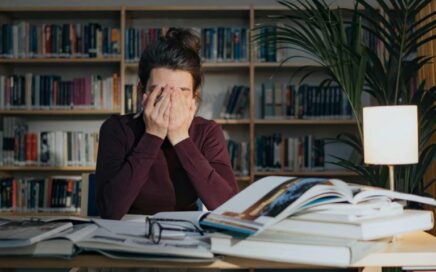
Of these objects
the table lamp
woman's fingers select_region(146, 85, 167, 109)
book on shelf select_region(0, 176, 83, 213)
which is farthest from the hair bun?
book on shelf select_region(0, 176, 83, 213)

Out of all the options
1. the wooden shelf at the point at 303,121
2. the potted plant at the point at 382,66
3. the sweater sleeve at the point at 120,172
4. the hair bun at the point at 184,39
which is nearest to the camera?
the sweater sleeve at the point at 120,172

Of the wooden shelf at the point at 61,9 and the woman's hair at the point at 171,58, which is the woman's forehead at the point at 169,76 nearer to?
the woman's hair at the point at 171,58

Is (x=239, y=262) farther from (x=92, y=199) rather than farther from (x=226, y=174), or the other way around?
(x=92, y=199)

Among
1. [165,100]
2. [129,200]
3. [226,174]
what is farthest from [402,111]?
[129,200]

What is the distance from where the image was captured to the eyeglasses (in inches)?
29.4

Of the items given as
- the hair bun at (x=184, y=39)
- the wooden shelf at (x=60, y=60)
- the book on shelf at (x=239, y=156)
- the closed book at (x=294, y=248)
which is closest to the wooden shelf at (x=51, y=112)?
the wooden shelf at (x=60, y=60)

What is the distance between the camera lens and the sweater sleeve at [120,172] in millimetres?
1313

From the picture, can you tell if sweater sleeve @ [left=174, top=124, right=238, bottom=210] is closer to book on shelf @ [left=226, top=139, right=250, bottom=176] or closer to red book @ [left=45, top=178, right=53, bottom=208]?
book on shelf @ [left=226, top=139, right=250, bottom=176]

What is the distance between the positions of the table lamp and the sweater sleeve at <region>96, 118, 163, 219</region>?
61 centimetres

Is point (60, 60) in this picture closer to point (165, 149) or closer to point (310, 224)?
point (165, 149)

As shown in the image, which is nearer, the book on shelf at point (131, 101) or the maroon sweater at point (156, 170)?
the maroon sweater at point (156, 170)

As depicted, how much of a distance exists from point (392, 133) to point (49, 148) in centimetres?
260

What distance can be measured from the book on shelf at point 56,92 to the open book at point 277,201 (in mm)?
2797

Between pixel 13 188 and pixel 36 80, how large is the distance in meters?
0.73
